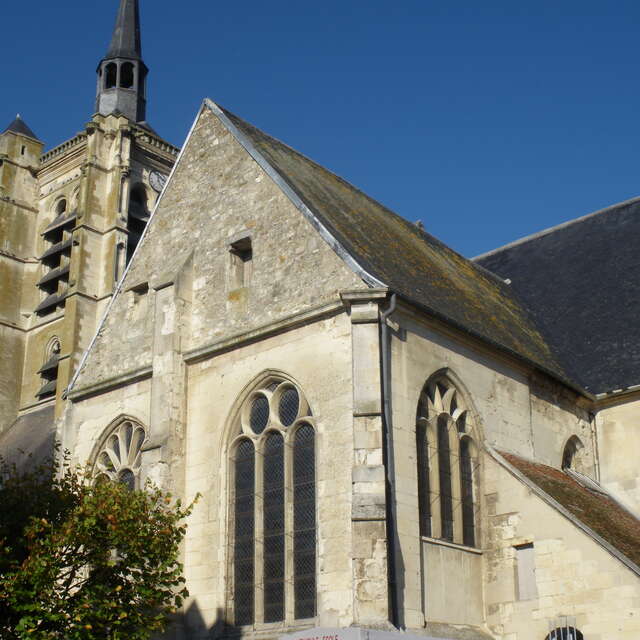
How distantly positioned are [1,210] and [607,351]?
104ft

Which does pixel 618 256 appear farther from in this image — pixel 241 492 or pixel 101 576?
pixel 101 576

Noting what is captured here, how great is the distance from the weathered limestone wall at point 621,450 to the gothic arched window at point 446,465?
3.98 meters

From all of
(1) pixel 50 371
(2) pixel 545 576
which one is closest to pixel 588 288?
(2) pixel 545 576

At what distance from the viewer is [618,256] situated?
23.3 m

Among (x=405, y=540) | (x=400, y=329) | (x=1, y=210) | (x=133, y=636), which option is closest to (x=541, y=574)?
(x=405, y=540)

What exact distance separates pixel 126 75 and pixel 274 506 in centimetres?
3565

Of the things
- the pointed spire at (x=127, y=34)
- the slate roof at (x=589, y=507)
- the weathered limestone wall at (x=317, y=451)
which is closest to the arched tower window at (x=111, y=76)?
the pointed spire at (x=127, y=34)

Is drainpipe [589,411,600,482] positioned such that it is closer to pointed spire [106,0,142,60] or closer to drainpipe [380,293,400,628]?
drainpipe [380,293,400,628]

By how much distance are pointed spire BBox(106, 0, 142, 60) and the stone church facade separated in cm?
2869

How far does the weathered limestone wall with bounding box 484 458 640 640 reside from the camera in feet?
48.8

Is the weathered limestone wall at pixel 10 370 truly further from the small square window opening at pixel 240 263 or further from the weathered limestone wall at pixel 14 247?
the small square window opening at pixel 240 263

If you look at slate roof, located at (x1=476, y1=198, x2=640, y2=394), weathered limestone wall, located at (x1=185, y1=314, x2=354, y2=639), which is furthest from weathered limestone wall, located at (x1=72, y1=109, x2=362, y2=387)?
slate roof, located at (x1=476, y1=198, x2=640, y2=394)

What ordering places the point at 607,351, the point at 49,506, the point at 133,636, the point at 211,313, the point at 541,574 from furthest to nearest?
1. the point at 607,351
2. the point at 211,313
3. the point at 541,574
4. the point at 49,506
5. the point at 133,636

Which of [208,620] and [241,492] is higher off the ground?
[241,492]
